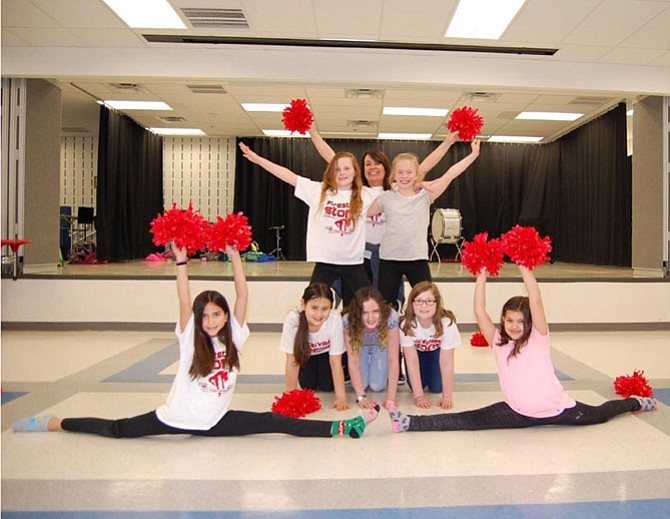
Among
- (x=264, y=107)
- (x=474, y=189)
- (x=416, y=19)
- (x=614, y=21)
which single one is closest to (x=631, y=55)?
(x=614, y=21)

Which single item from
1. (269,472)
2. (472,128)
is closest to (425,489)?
(269,472)

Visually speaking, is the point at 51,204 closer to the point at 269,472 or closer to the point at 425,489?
the point at 269,472

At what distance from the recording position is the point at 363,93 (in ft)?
27.5

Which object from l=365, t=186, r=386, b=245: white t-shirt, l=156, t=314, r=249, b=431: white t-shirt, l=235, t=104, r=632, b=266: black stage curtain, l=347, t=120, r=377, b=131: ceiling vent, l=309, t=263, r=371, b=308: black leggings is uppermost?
l=347, t=120, r=377, b=131: ceiling vent

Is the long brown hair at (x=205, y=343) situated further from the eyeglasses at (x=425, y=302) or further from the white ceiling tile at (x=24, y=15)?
the white ceiling tile at (x=24, y=15)

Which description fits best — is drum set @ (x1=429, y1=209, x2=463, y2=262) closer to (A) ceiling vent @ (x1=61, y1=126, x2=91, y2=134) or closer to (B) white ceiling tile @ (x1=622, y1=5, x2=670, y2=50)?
(B) white ceiling tile @ (x1=622, y1=5, x2=670, y2=50)

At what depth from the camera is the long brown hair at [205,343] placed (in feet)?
7.88

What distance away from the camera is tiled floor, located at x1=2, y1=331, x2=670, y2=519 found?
6.00 feet

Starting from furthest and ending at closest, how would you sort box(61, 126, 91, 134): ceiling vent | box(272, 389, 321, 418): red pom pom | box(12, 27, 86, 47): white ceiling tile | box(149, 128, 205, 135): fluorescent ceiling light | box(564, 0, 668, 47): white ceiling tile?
box(149, 128, 205, 135): fluorescent ceiling light → box(61, 126, 91, 134): ceiling vent → box(12, 27, 86, 47): white ceiling tile → box(564, 0, 668, 47): white ceiling tile → box(272, 389, 321, 418): red pom pom

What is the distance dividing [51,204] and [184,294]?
5585 millimetres

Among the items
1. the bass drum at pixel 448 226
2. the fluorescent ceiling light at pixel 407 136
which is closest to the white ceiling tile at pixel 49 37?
the bass drum at pixel 448 226

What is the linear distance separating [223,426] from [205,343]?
0.40 metres

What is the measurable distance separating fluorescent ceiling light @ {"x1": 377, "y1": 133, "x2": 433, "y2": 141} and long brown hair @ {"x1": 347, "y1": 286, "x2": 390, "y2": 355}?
9.31 m

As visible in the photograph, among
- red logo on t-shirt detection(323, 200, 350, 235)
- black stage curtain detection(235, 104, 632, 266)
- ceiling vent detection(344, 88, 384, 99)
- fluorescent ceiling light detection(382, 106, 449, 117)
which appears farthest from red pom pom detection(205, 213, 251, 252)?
black stage curtain detection(235, 104, 632, 266)
